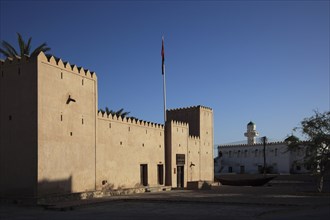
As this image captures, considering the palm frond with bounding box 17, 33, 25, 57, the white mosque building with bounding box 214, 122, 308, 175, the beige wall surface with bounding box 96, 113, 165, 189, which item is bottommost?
the white mosque building with bounding box 214, 122, 308, 175

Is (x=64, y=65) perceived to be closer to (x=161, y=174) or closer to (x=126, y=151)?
(x=126, y=151)

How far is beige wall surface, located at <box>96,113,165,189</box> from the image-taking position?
19.8m

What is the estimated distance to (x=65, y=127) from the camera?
55.5ft

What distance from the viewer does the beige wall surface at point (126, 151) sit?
1977 centimetres

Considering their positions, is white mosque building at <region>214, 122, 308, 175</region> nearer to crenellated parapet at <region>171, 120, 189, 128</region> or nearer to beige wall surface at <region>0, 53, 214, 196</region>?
crenellated parapet at <region>171, 120, 189, 128</region>

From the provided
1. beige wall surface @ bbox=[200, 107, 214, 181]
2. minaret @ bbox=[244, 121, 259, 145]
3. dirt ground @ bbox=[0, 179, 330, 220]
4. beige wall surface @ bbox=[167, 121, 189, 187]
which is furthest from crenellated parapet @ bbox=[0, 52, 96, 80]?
minaret @ bbox=[244, 121, 259, 145]

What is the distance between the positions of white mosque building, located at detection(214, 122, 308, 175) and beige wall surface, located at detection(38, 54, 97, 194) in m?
31.6

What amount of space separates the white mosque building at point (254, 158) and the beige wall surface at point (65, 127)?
104ft

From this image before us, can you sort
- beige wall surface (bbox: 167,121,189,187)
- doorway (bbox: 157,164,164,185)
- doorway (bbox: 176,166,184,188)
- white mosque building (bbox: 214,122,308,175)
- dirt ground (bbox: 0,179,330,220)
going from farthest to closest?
white mosque building (bbox: 214,122,308,175) < doorway (bbox: 176,166,184,188) < beige wall surface (bbox: 167,121,189,187) < doorway (bbox: 157,164,164,185) < dirt ground (bbox: 0,179,330,220)

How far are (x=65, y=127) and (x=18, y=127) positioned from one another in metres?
1.97

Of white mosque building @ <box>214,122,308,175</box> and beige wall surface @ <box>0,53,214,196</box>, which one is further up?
beige wall surface @ <box>0,53,214,196</box>

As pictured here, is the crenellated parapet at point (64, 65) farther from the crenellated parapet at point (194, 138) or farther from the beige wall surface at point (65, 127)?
the crenellated parapet at point (194, 138)

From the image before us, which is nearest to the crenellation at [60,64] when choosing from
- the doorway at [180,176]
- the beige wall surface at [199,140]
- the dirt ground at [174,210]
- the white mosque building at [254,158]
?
the dirt ground at [174,210]

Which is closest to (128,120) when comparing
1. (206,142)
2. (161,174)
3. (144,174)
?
(144,174)
